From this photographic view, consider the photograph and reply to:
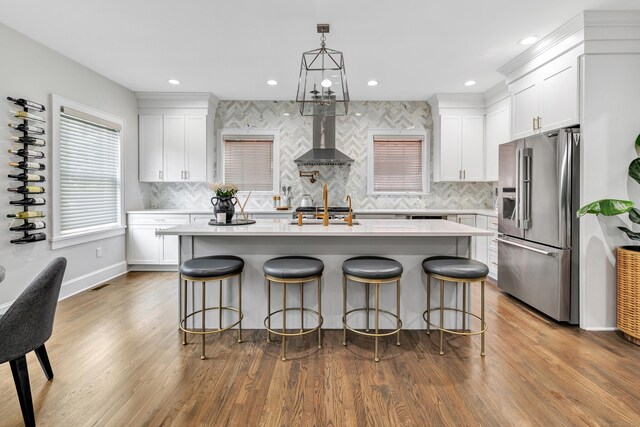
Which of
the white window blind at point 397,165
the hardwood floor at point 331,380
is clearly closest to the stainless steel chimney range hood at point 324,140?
the white window blind at point 397,165

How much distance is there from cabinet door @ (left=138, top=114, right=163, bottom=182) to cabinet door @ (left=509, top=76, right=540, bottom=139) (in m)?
5.02

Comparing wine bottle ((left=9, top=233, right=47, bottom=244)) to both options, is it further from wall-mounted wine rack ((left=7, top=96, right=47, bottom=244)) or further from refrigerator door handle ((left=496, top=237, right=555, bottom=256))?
refrigerator door handle ((left=496, top=237, right=555, bottom=256))

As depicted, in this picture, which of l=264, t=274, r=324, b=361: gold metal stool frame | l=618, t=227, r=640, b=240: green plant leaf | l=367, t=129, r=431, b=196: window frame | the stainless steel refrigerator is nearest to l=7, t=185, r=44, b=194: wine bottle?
l=264, t=274, r=324, b=361: gold metal stool frame

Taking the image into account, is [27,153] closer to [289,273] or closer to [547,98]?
[289,273]

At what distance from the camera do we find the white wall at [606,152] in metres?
2.73

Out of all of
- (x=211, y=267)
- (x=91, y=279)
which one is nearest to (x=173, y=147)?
(x=91, y=279)

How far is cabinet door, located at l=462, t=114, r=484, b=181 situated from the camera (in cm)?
497

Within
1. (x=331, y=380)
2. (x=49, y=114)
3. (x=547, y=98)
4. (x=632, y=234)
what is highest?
(x=547, y=98)

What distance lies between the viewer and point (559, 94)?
3.01m

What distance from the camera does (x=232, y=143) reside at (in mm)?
5402

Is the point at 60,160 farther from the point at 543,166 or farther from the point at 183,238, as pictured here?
the point at 543,166

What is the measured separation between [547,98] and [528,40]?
2.04 ft

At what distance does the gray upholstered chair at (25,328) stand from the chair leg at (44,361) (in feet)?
1.32

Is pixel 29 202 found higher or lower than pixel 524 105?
lower
